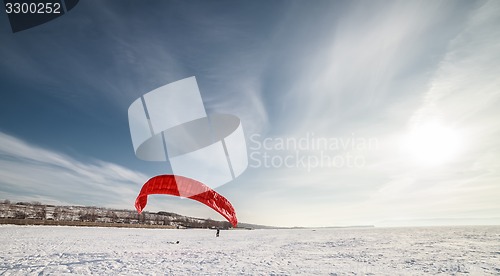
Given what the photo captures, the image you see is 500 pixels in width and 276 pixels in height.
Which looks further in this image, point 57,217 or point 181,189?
point 57,217

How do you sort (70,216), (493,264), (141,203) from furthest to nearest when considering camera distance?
1. (70,216)
2. (141,203)
3. (493,264)

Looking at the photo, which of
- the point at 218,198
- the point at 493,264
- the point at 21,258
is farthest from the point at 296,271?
the point at 21,258

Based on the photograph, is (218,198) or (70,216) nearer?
(218,198)

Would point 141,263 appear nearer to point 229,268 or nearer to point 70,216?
point 229,268

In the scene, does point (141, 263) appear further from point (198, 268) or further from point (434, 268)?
point (434, 268)

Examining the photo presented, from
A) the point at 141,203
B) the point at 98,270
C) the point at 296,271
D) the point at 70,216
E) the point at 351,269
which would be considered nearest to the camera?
the point at 98,270

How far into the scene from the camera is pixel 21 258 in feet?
37.0

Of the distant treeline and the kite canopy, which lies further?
the distant treeline

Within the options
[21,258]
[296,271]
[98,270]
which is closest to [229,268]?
[296,271]

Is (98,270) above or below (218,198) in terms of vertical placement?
below

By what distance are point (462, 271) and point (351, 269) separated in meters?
4.99

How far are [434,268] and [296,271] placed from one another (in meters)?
6.79

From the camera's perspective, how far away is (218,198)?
14461 millimetres

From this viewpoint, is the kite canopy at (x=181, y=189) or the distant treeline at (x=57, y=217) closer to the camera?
the kite canopy at (x=181, y=189)
